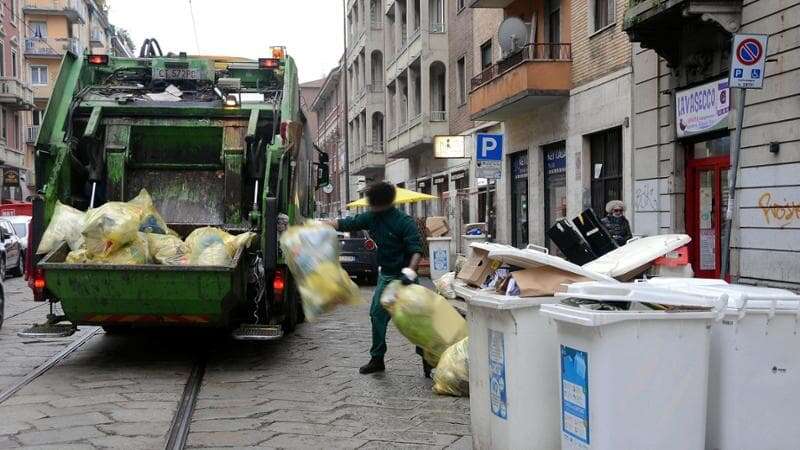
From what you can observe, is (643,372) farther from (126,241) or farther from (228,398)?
(126,241)

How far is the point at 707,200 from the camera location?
12508mm

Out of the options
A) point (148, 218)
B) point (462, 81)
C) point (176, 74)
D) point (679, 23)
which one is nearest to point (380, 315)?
point (148, 218)

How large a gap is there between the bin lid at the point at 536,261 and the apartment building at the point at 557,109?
36.4 ft

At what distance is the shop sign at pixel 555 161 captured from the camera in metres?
18.7

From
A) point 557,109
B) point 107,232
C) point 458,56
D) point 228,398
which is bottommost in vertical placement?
point 228,398

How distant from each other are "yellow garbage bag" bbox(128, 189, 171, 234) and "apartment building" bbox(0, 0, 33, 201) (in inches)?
1486

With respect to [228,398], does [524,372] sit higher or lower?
higher

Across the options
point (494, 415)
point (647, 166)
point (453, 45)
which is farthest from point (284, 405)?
point (453, 45)

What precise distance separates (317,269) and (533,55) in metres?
13.7

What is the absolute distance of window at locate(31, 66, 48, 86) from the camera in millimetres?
Result: 54659

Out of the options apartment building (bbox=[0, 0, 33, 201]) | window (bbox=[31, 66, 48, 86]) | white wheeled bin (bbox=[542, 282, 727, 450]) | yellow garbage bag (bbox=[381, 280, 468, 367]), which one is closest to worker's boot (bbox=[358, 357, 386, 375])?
yellow garbage bag (bbox=[381, 280, 468, 367])

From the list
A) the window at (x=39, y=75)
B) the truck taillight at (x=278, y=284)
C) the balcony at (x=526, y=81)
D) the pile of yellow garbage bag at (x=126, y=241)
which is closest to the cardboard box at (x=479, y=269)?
the pile of yellow garbage bag at (x=126, y=241)

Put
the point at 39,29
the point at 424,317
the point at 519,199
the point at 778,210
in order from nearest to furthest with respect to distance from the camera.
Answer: the point at 424,317
the point at 778,210
the point at 519,199
the point at 39,29

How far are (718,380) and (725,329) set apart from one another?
234 mm
